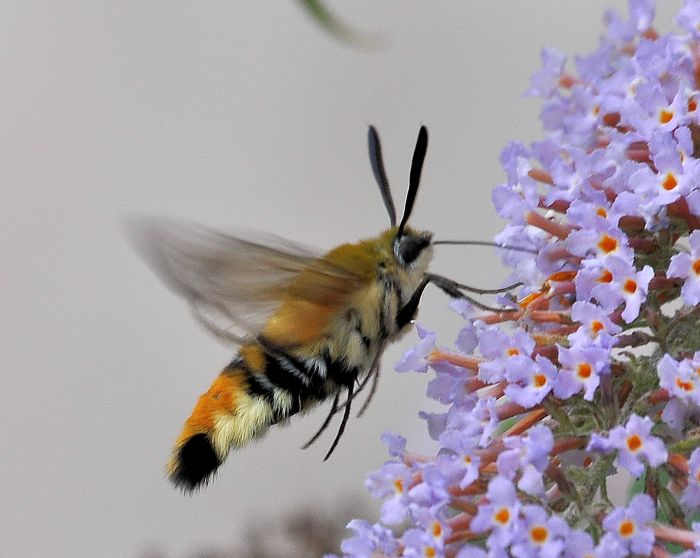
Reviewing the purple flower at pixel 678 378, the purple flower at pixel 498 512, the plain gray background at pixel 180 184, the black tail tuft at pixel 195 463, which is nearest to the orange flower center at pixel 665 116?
the purple flower at pixel 678 378

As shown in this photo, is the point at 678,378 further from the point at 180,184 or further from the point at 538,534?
the point at 180,184

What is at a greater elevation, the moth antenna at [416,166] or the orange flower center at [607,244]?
the moth antenna at [416,166]

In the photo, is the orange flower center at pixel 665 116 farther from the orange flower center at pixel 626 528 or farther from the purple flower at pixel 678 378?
the orange flower center at pixel 626 528

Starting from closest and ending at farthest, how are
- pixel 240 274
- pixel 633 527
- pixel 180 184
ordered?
pixel 633 527
pixel 240 274
pixel 180 184

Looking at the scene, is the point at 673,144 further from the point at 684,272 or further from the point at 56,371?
the point at 56,371

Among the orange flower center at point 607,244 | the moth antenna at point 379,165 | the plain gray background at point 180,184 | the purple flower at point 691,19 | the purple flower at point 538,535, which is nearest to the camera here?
the purple flower at point 538,535

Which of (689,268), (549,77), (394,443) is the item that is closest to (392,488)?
(394,443)
